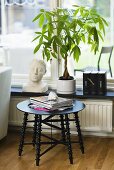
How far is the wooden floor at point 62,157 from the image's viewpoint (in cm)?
345

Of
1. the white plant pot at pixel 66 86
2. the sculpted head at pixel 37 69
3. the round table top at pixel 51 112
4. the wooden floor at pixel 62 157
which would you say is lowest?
the wooden floor at pixel 62 157

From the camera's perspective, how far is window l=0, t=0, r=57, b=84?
4457 mm

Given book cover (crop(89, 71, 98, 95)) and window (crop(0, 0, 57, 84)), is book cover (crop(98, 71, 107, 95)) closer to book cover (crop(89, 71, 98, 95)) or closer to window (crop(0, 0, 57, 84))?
book cover (crop(89, 71, 98, 95))

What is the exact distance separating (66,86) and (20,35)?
92 centimetres

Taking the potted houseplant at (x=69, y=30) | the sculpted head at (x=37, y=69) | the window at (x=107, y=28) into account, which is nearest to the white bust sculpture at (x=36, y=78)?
the sculpted head at (x=37, y=69)

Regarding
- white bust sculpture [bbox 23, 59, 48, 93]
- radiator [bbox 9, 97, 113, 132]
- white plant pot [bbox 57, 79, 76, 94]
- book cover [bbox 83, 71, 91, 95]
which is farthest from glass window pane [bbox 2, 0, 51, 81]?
radiator [bbox 9, 97, 113, 132]

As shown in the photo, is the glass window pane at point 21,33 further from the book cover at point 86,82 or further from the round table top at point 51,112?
the round table top at point 51,112

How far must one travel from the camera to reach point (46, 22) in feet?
14.0

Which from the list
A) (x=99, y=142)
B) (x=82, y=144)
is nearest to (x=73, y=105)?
(x=82, y=144)

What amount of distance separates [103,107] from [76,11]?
1.08m

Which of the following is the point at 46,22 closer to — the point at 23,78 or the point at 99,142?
the point at 23,78

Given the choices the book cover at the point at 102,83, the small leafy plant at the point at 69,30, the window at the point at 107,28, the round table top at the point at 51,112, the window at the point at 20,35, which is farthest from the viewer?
the window at the point at 20,35

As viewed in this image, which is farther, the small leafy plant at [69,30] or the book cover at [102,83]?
the book cover at [102,83]

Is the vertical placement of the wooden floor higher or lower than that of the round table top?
lower
